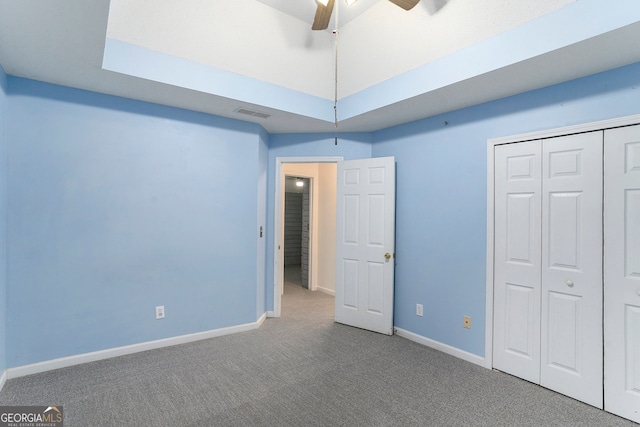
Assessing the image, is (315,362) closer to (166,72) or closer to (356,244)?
(356,244)

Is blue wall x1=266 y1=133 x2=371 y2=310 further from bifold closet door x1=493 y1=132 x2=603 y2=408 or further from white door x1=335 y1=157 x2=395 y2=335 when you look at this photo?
bifold closet door x1=493 y1=132 x2=603 y2=408

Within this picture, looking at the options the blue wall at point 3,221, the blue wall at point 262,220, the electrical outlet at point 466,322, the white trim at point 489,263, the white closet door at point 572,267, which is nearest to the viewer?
the white closet door at point 572,267

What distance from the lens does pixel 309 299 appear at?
16.2 ft

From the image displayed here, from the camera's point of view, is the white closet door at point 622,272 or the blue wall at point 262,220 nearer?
the white closet door at point 622,272

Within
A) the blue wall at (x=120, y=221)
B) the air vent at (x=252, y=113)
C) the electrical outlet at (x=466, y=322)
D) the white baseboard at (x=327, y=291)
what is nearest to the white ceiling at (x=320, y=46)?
the air vent at (x=252, y=113)

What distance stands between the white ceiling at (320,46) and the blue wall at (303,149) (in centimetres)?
54

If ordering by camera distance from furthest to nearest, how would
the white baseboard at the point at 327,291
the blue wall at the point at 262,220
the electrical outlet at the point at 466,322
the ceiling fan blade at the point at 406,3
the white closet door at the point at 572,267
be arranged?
the white baseboard at the point at 327,291, the blue wall at the point at 262,220, the electrical outlet at the point at 466,322, the white closet door at the point at 572,267, the ceiling fan blade at the point at 406,3

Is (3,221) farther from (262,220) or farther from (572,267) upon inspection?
(572,267)

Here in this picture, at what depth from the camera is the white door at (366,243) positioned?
358 cm

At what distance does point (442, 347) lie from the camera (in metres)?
3.14

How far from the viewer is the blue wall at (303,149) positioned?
4004 mm

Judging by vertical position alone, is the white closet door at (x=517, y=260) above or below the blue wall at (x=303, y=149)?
below

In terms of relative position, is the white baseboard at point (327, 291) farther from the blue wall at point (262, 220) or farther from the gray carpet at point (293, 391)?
the gray carpet at point (293, 391)

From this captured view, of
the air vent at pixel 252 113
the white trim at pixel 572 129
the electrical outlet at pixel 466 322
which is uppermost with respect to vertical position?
the air vent at pixel 252 113
